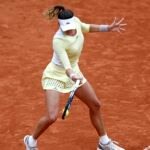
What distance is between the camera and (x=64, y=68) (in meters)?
7.33

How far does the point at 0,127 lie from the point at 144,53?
11.6 ft

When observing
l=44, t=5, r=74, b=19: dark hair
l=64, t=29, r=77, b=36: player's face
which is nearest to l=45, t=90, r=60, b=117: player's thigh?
l=64, t=29, r=77, b=36: player's face

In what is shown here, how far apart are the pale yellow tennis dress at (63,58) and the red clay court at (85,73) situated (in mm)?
1154

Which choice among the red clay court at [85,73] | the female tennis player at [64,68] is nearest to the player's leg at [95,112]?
the female tennis player at [64,68]

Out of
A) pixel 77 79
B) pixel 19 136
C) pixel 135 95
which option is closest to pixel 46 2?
pixel 135 95

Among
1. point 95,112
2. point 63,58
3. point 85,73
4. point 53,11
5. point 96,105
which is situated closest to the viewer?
point 63,58

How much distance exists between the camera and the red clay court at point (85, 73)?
8.65 meters

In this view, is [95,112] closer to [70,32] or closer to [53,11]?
[70,32]

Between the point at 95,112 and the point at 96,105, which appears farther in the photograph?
the point at 95,112

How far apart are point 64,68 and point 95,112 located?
0.89 meters

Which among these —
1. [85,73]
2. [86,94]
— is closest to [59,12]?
[86,94]

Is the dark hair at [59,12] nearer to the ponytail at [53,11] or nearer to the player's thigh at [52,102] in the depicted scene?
the ponytail at [53,11]

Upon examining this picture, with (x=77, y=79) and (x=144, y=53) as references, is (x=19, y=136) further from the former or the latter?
(x=144, y=53)

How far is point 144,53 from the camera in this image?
36.7 feet
